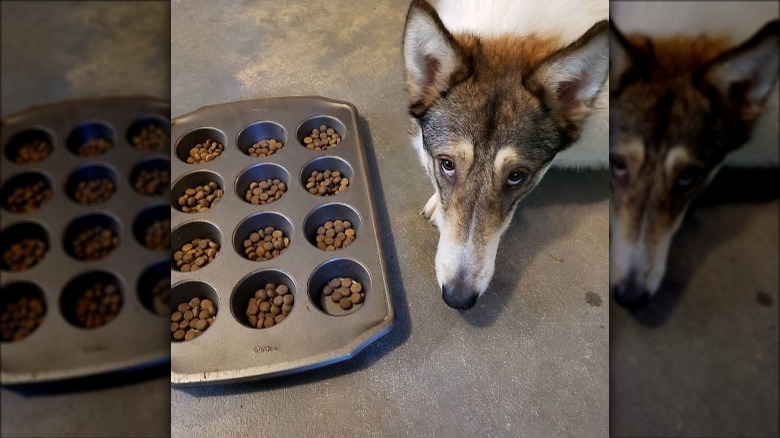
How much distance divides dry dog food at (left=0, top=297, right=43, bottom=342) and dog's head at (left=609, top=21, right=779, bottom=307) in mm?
468

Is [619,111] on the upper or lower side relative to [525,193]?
upper

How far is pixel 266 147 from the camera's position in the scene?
147 centimetres

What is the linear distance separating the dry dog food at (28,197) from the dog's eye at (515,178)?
1058 millimetres

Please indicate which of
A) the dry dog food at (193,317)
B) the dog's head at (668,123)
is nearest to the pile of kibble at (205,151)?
the dry dog food at (193,317)

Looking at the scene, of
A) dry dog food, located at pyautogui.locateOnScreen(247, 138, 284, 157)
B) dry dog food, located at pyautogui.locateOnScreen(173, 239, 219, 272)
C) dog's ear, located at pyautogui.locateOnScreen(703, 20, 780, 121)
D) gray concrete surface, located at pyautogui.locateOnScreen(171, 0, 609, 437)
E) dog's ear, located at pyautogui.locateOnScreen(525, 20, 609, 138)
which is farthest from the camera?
dry dog food, located at pyautogui.locateOnScreen(247, 138, 284, 157)

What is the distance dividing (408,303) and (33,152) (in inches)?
46.6

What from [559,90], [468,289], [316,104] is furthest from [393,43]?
[468,289]

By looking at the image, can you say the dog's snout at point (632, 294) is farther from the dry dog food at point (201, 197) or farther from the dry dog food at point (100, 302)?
the dry dog food at point (201, 197)

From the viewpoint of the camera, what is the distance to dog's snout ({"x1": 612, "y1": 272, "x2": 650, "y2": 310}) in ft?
1.26

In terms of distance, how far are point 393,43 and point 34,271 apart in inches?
49.4

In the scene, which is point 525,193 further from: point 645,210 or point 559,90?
point 645,210

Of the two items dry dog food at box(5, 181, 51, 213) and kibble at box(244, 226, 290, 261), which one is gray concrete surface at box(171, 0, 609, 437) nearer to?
kibble at box(244, 226, 290, 261)

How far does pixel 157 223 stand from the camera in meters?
0.36

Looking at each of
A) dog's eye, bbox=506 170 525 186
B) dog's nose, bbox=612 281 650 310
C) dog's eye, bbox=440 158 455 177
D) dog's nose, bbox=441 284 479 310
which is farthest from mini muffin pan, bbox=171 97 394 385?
dog's nose, bbox=612 281 650 310
